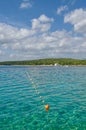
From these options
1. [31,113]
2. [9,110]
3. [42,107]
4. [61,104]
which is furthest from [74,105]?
[9,110]

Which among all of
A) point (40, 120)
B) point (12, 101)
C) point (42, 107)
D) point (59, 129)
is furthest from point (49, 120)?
point (12, 101)

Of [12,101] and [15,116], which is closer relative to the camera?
[15,116]

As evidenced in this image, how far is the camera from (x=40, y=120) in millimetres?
15906

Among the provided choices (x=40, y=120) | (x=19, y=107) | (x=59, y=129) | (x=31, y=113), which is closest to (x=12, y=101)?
(x=19, y=107)

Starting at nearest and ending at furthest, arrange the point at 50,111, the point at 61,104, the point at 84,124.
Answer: the point at 84,124
the point at 50,111
the point at 61,104

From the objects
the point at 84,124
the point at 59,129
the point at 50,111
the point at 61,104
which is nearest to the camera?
the point at 59,129

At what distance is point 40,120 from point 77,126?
2.80 meters

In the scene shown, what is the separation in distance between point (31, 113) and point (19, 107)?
89.7 inches

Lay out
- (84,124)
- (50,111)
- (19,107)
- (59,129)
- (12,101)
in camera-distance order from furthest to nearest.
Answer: (12,101) < (19,107) < (50,111) < (84,124) < (59,129)

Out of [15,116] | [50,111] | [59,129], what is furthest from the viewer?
[50,111]

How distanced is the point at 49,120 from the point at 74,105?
522 cm

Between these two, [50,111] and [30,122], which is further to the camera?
[50,111]

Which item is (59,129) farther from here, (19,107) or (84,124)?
(19,107)

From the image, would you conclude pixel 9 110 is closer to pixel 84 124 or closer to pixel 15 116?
pixel 15 116
